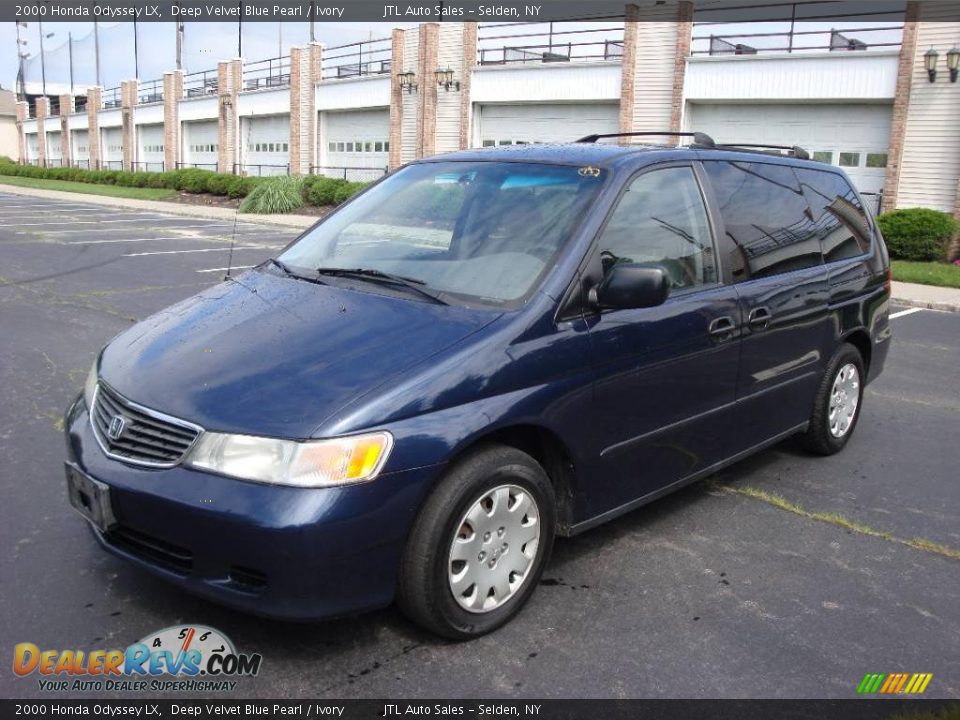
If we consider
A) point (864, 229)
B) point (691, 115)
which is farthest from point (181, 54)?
point (864, 229)

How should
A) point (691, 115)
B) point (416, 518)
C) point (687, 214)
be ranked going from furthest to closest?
point (691, 115), point (687, 214), point (416, 518)

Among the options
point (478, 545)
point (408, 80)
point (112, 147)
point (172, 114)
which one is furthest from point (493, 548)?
point (112, 147)

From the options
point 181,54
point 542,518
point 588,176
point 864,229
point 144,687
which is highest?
point 181,54

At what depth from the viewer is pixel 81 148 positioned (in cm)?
6544

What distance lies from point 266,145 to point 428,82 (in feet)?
42.8

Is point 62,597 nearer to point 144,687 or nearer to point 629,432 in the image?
point 144,687

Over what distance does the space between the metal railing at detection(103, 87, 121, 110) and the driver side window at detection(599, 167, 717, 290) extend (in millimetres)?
61555

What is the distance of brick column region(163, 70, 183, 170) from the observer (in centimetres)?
4909

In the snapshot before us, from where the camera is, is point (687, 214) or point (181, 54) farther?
point (181, 54)

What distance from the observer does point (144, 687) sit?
9.69 feet

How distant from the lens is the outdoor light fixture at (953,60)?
761 inches

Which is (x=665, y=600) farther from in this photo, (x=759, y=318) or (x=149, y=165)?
Answer: (x=149, y=165)
